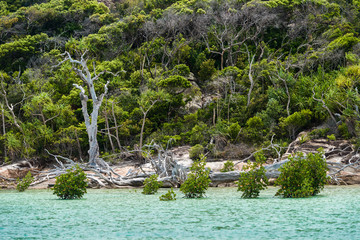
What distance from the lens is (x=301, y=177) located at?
9836 mm

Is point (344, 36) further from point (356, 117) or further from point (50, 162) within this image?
point (50, 162)

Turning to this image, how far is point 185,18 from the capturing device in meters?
31.9

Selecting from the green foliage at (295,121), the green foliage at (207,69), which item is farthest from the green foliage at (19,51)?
the green foliage at (295,121)

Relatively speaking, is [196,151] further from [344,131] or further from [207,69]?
[207,69]

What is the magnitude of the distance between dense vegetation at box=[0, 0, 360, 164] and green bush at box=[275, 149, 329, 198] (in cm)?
921

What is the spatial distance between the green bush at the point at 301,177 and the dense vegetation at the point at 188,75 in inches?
363

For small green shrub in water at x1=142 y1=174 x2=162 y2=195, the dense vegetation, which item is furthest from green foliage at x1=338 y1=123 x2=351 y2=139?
small green shrub in water at x1=142 y1=174 x2=162 y2=195

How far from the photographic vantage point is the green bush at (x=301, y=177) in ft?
32.4

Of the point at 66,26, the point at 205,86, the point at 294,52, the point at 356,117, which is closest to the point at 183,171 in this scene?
the point at 356,117

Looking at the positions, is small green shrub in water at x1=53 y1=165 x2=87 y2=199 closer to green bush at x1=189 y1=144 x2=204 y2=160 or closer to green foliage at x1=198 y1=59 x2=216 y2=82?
green bush at x1=189 y1=144 x2=204 y2=160

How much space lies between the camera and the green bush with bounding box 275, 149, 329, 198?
9891mm

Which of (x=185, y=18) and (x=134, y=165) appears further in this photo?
(x=185, y=18)

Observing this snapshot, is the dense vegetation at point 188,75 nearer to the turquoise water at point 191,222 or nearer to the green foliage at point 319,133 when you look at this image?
the green foliage at point 319,133

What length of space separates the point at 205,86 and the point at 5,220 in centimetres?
2306
